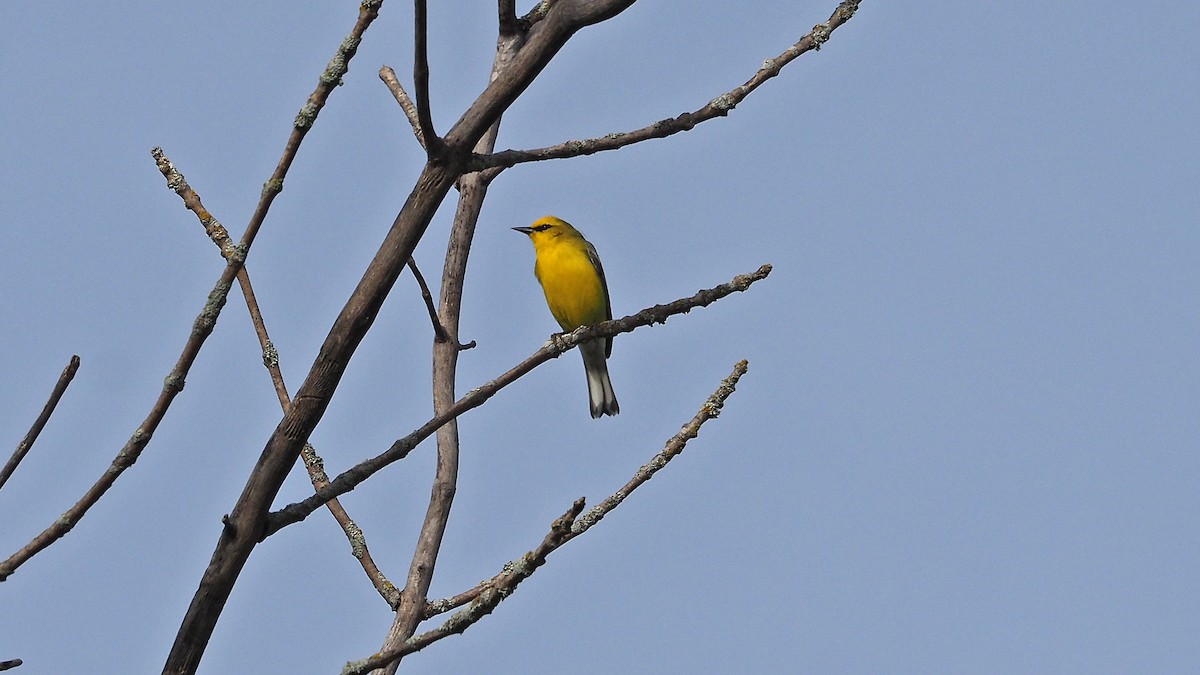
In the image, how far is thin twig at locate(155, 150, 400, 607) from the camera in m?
3.26

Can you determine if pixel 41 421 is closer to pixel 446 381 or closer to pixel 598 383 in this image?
pixel 446 381

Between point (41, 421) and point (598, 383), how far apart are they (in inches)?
287

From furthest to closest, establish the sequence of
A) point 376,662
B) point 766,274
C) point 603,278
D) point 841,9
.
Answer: point 603,278
point 841,9
point 766,274
point 376,662

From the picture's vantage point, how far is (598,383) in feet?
32.6

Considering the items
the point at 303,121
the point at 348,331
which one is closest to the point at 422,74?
the point at 303,121

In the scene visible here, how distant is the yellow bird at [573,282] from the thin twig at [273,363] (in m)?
4.69

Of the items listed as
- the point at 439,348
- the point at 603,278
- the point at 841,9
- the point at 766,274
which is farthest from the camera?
the point at 603,278

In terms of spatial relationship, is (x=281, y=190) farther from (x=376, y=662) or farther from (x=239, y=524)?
(x=376, y=662)

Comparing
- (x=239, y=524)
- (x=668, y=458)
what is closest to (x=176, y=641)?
(x=239, y=524)

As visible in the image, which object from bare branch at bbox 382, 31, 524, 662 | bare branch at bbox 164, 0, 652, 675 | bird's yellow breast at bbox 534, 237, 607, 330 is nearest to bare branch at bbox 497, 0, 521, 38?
bare branch at bbox 382, 31, 524, 662

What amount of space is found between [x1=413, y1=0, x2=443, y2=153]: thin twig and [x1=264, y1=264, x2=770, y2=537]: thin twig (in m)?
0.60

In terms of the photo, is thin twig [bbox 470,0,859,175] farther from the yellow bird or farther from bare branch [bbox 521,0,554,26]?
the yellow bird

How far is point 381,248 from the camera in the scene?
2.94 metres

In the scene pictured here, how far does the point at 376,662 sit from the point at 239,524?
1.45 ft
